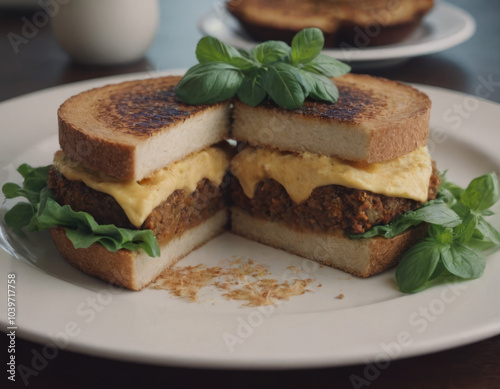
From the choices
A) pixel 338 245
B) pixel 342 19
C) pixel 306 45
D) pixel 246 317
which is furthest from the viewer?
pixel 342 19

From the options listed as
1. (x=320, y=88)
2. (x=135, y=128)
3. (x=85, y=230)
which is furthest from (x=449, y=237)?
(x=85, y=230)

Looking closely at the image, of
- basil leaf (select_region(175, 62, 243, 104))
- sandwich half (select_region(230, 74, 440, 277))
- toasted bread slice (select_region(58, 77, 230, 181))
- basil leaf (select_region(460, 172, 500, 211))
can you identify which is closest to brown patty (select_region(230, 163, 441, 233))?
sandwich half (select_region(230, 74, 440, 277))

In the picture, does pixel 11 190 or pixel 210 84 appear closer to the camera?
pixel 210 84

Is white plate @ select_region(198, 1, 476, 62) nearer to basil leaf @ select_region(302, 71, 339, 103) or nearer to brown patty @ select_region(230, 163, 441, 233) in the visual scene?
basil leaf @ select_region(302, 71, 339, 103)

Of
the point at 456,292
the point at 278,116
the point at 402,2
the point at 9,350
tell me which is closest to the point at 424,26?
the point at 402,2

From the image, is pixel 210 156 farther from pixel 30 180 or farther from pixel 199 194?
pixel 30 180

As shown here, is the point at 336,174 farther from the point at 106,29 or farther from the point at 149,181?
the point at 106,29

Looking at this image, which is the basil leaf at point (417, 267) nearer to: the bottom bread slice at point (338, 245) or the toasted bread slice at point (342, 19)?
the bottom bread slice at point (338, 245)
